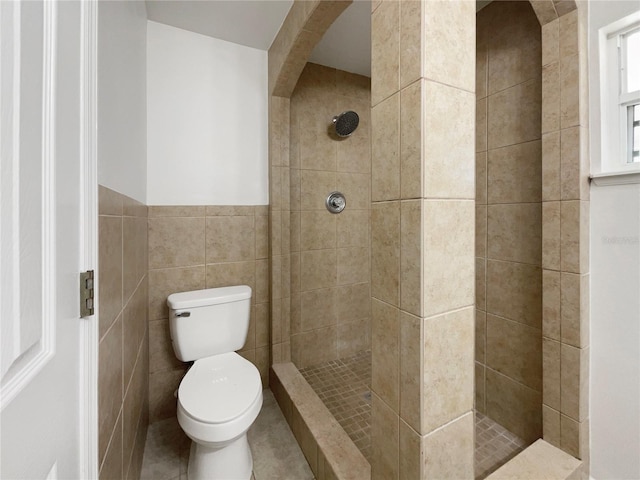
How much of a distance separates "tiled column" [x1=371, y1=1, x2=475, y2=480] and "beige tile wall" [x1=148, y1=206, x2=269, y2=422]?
1294mm

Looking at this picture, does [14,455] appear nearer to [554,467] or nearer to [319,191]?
[554,467]

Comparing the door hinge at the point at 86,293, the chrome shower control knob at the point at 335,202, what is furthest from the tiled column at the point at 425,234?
the chrome shower control knob at the point at 335,202

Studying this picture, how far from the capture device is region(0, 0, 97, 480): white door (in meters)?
0.36

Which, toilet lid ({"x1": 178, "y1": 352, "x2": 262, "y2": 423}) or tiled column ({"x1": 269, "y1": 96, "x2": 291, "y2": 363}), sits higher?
tiled column ({"x1": 269, "y1": 96, "x2": 291, "y2": 363})

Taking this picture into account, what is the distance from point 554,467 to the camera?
3.92ft

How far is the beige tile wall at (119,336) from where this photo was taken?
0.75 m

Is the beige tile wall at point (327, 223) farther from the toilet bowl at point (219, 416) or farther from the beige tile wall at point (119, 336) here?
the beige tile wall at point (119, 336)

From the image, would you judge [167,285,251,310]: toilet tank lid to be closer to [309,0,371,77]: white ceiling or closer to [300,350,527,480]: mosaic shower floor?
[300,350,527,480]: mosaic shower floor

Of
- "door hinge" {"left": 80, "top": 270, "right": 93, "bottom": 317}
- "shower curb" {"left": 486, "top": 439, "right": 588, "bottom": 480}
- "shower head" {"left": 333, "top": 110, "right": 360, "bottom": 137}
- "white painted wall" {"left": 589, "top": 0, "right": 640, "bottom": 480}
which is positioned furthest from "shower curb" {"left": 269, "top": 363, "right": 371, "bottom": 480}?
"shower head" {"left": 333, "top": 110, "right": 360, "bottom": 137}

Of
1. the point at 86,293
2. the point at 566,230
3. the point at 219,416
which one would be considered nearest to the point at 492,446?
the point at 566,230

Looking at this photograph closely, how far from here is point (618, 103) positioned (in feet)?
3.89

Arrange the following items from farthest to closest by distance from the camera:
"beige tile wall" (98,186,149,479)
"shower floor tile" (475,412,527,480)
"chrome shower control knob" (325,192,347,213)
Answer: "chrome shower control knob" (325,192,347,213)
"shower floor tile" (475,412,527,480)
"beige tile wall" (98,186,149,479)

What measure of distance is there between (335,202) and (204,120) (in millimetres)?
1094

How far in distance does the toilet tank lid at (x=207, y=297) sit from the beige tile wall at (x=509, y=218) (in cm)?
146
